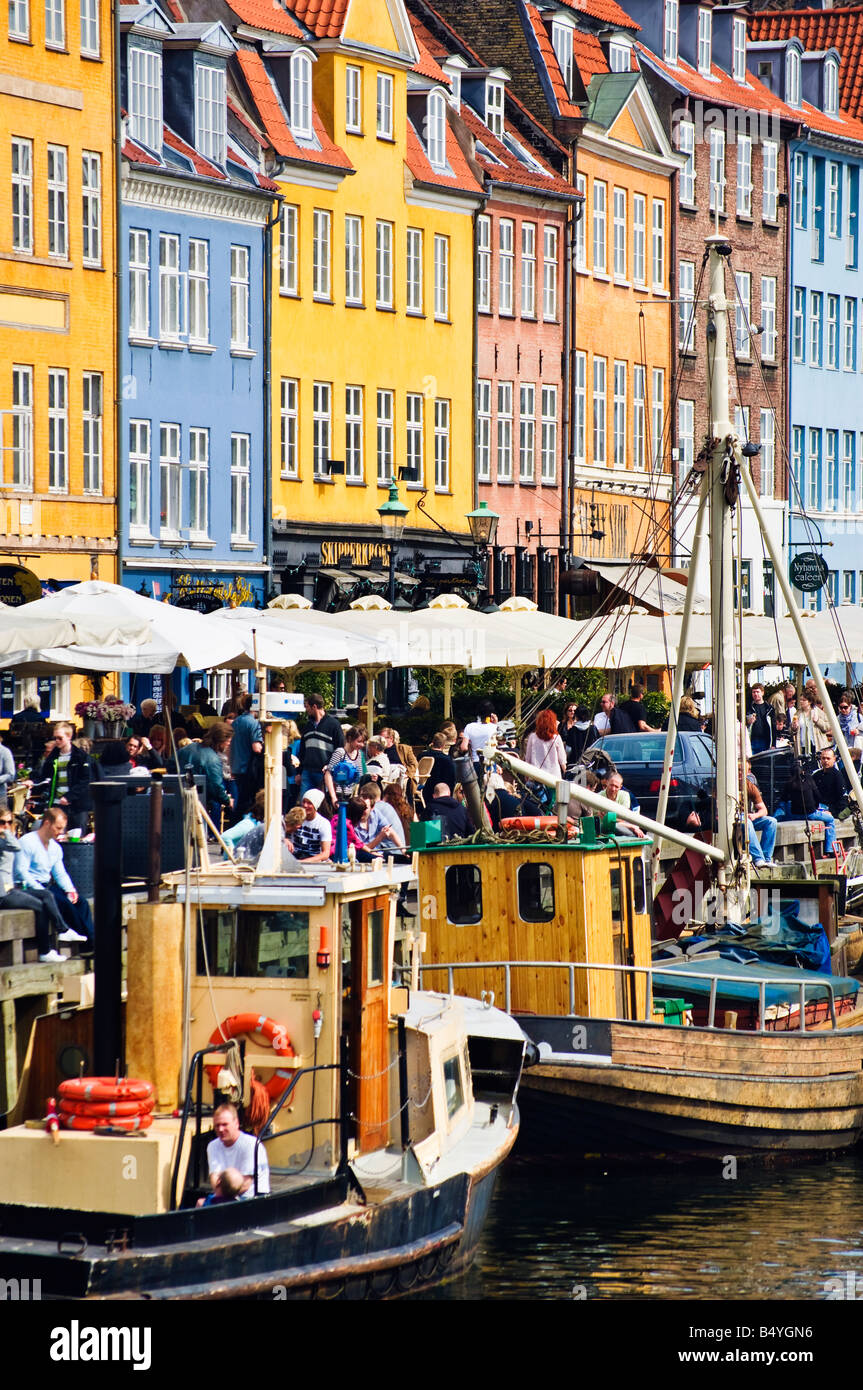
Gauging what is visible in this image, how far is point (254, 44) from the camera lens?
4784 cm

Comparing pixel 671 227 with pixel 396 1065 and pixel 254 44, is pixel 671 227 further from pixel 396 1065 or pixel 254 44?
pixel 396 1065

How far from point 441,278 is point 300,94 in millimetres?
5513

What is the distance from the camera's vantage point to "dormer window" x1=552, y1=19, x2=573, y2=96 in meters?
57.6

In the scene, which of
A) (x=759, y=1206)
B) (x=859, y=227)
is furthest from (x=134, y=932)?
(x=859, y=227)

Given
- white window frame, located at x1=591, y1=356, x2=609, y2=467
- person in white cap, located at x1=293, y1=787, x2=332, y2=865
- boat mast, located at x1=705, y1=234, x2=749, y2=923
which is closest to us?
person in white cap, located at x1=293, y1=787, x2=332, y2=865

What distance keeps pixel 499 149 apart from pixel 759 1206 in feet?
123

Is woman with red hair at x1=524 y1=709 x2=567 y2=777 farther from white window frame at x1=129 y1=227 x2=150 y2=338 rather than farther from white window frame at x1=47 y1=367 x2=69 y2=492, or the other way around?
white window frame at x1=129 y1=227 x2=150 y2=338

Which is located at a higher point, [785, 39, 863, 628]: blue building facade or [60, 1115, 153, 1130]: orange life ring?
[785, 39, 863, 628]: blue building facade

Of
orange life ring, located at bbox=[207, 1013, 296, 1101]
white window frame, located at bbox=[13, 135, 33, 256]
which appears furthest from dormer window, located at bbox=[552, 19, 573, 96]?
orange life ring, located at bbox=[207, 1013, 296, 1101]

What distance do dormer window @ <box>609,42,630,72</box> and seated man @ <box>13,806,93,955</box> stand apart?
4235cm

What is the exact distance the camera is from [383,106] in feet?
165

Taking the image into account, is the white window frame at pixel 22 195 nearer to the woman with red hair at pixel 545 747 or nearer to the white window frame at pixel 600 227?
the woman with red hair at pixel 545 747

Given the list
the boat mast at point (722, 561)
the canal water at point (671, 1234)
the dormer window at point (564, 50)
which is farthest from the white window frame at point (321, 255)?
the canal water at point (671, 1234)

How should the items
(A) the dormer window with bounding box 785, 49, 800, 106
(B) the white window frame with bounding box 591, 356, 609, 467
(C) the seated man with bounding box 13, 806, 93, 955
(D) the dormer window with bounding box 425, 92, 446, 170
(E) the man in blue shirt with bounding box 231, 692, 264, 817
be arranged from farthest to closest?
1. (A) the dormer window with bounding box 785, 49, 800, 106
2. (B) the white window frame with bounding box 591, 356, 609, 467
3. (D) the dormer window with bounding box 425, 92, 446, 170
4. (E) the man in blue shirt with bounding box 231, 692, 264, 817
5. (C) the seated man with bounding box 13, 806, 93, 955
